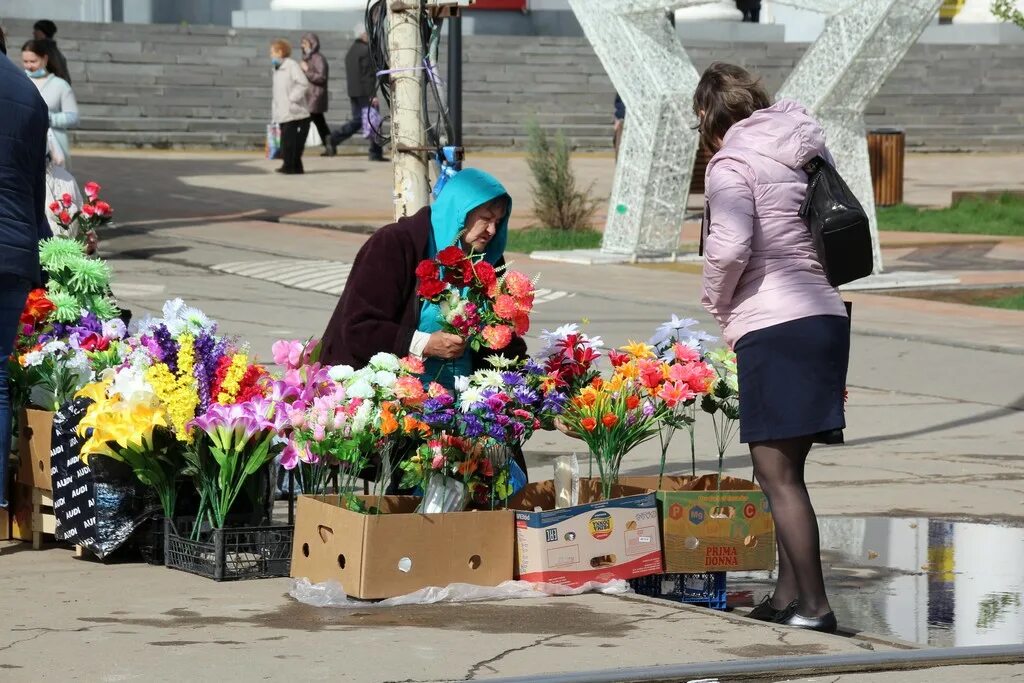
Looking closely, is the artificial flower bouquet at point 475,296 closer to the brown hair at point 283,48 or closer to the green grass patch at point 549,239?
the green grass patch at point 549,239

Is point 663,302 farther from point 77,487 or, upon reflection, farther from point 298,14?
point 298,14

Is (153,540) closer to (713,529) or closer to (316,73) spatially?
(713,529)

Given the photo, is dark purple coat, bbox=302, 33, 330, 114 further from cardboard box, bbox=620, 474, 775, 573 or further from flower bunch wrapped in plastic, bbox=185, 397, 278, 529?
cardboard box, bbox=620, 474, 775, 573

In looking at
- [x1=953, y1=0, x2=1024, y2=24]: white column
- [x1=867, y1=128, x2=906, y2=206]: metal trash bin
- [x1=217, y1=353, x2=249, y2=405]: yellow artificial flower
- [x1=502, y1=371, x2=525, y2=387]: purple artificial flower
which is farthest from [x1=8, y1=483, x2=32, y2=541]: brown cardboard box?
[x1=953, y1=0, x2=1024, y2=24]: white column

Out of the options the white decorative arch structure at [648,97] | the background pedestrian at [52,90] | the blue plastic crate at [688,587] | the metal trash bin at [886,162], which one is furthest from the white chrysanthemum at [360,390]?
the metal trash bin at [886,162]

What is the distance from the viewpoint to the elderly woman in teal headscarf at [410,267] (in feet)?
19.9

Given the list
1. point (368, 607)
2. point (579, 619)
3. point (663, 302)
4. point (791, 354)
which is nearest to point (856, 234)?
point (791, 354)

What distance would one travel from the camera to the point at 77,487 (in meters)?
6.36

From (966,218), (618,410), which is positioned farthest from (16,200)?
(966,218)

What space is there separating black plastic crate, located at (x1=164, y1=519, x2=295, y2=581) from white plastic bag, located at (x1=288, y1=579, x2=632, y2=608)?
26cm

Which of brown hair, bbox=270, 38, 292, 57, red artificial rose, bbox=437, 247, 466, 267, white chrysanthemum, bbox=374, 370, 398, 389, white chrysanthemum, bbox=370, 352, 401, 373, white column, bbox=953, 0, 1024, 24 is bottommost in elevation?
white chrysanthemum, bbox=374, 370, 398, 389

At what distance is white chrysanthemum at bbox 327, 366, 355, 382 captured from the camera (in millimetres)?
5879

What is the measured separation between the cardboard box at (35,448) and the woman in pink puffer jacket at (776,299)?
2571 mm

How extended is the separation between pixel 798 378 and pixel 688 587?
0.93 metres
